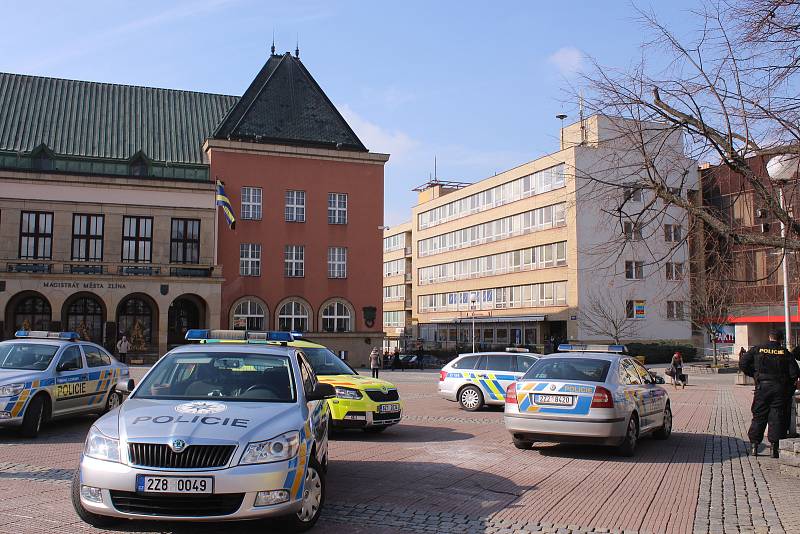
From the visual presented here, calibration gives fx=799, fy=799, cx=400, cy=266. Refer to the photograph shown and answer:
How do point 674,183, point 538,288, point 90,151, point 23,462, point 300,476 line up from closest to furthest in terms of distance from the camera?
point 300,476
point 23,462
point 674,183
point 90,151
point 538,288

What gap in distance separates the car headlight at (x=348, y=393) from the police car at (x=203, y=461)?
19.5 feet

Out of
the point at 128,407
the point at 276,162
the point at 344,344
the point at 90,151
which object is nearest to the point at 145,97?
the point at 90,151

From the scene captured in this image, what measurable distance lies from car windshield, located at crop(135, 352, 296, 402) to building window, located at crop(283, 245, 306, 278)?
4118 centimetres

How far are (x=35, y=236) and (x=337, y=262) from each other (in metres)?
17.6

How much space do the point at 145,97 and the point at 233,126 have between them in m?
7.61

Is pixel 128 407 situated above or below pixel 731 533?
above

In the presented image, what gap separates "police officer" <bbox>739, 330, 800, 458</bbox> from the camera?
11852 mm

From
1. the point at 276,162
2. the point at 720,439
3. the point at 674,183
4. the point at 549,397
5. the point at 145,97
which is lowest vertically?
the point at 720,439

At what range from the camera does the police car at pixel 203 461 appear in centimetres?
631

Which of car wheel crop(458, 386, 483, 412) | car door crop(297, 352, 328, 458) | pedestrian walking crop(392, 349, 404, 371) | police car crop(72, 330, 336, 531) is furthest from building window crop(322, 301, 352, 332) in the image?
police car crop(72, 330, 336, 531)

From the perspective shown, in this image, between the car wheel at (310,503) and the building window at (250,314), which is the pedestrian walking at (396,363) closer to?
the building window at (250,314)

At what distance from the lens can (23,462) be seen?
10688 mm

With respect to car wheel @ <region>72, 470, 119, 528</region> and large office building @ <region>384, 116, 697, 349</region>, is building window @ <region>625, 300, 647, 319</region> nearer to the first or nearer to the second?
large office building @ <region>384, 116, 697, 349</region>

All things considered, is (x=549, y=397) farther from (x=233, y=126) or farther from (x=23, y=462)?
(x=233, y=126)
